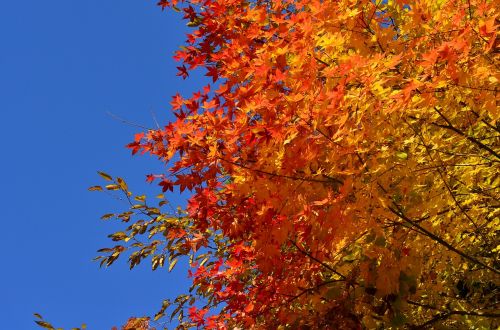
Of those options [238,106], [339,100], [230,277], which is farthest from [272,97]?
[230,277]

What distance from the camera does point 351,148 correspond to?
3098 millimetres

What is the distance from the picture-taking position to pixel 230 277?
5.69 meters

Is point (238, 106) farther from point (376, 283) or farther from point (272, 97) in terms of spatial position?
point (376, 283)

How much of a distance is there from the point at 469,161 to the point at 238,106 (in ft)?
6.38

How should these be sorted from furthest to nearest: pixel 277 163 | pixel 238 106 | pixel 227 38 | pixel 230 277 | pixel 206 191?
pixel 230 277 < pixel 227 38 < pixel 206 191 < pixel 238 106 < pixel 277 163

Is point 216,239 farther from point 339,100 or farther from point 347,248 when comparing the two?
point 339,100

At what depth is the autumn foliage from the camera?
2973 millimetres

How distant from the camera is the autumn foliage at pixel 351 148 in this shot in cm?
297

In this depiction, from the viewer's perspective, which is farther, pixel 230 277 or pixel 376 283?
pixel 230 277

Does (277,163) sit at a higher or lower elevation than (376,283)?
higher

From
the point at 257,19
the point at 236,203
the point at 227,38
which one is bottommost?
the point at 236,203

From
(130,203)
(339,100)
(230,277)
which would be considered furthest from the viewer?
(230,277)

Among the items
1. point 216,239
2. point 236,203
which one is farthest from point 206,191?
point 216,239

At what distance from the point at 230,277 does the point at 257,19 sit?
308 cm
